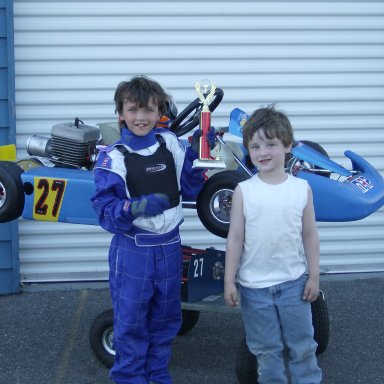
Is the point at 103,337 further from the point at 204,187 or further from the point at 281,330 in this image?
the point at 281,330

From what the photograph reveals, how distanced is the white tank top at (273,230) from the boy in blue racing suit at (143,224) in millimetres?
417

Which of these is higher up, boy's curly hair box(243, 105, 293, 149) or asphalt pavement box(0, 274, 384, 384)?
boy's curly hair box(243, 105, 293, 149)

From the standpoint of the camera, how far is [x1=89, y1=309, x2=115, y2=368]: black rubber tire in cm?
427

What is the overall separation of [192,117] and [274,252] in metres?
1.01

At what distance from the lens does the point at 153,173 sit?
3506mm

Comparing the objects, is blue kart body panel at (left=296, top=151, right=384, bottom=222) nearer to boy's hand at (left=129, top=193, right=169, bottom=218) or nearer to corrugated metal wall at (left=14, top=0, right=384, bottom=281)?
boy's hand at (left=129, top=193, right=169, bottom=218)

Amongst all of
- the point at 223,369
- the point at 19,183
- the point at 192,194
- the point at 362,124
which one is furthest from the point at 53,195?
the point at 362,124

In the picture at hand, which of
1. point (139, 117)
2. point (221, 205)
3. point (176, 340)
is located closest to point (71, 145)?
point (139, 117)

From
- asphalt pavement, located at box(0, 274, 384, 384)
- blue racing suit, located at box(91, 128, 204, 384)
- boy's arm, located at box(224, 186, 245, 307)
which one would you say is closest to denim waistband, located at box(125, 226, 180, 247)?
blue racing suit, located at box(91, 128, 204, 384)

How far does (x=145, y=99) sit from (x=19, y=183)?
2.99 feet

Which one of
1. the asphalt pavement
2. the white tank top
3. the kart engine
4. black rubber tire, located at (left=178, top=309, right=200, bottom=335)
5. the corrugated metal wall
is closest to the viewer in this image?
the white tank top

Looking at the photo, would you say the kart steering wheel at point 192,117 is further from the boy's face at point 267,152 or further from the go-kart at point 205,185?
the boy's face at point 267,152

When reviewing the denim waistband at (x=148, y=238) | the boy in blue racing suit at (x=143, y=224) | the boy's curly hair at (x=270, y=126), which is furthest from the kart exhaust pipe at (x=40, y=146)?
the boy's curly hair at (x=270, y=126)

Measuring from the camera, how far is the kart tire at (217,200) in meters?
3.68
